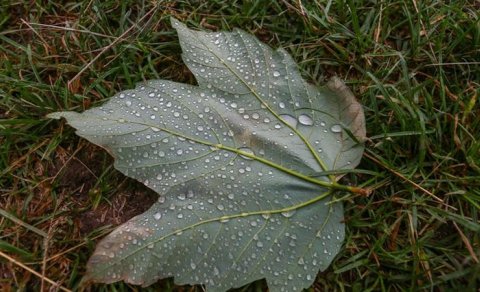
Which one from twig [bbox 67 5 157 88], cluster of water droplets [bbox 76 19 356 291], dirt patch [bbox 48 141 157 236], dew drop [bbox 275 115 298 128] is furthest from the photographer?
twig [bbox 67 5 157 88]

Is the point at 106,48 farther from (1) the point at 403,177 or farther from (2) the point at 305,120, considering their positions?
(1) the point at 403,177

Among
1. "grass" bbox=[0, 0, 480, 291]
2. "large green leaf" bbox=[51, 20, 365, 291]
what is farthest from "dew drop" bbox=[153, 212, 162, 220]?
"grass" bbox=[0, 0, 480, 291]

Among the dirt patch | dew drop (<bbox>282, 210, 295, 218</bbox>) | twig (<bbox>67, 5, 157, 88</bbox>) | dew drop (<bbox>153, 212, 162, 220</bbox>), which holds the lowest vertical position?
the dirt patch

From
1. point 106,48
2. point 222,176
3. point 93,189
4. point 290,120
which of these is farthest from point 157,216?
point 106,48

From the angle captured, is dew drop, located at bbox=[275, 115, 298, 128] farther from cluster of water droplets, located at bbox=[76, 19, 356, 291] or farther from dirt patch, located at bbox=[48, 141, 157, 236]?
dirt patch, located at bbox=[48, 141, 157, 236]

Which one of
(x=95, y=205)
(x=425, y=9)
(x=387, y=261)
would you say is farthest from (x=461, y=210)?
(x=95, y=205)

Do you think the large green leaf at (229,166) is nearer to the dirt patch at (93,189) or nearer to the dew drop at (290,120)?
the dew drop at (290,120)

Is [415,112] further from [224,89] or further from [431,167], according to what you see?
[224,89]
